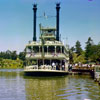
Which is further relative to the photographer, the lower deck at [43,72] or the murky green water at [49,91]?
the lower deck at [43,72]

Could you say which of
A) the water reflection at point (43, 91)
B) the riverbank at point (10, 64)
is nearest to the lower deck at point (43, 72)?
the water reflection at point (43, 91)

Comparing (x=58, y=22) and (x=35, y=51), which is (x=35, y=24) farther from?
(x=35, y=51)

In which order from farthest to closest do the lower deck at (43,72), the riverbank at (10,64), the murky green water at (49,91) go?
the riverbank at (10,64) → the lower deck at (43,72) → the murky green water at (49,91)

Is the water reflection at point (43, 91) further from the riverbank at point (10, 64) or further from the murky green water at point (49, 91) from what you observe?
the riverbank at point (10, 64)

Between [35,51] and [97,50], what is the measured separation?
3961cm

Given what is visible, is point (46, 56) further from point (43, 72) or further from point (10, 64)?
point (10, 64)

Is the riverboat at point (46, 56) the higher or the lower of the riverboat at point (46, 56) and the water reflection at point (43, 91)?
the higher

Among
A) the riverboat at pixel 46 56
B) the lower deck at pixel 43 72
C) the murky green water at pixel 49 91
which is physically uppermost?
the riverboat at pixel 46 56

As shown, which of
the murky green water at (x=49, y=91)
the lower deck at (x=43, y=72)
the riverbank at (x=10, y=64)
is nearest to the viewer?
the murky green water at (x=49, y=91)

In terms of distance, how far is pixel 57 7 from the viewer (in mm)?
71375

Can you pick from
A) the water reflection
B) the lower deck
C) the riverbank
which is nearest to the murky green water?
the water reflection

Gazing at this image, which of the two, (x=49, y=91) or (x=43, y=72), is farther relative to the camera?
(x=43, y=72)

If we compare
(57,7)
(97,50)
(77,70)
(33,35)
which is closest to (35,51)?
(77,70)

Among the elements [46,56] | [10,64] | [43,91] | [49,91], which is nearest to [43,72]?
[46,56]
